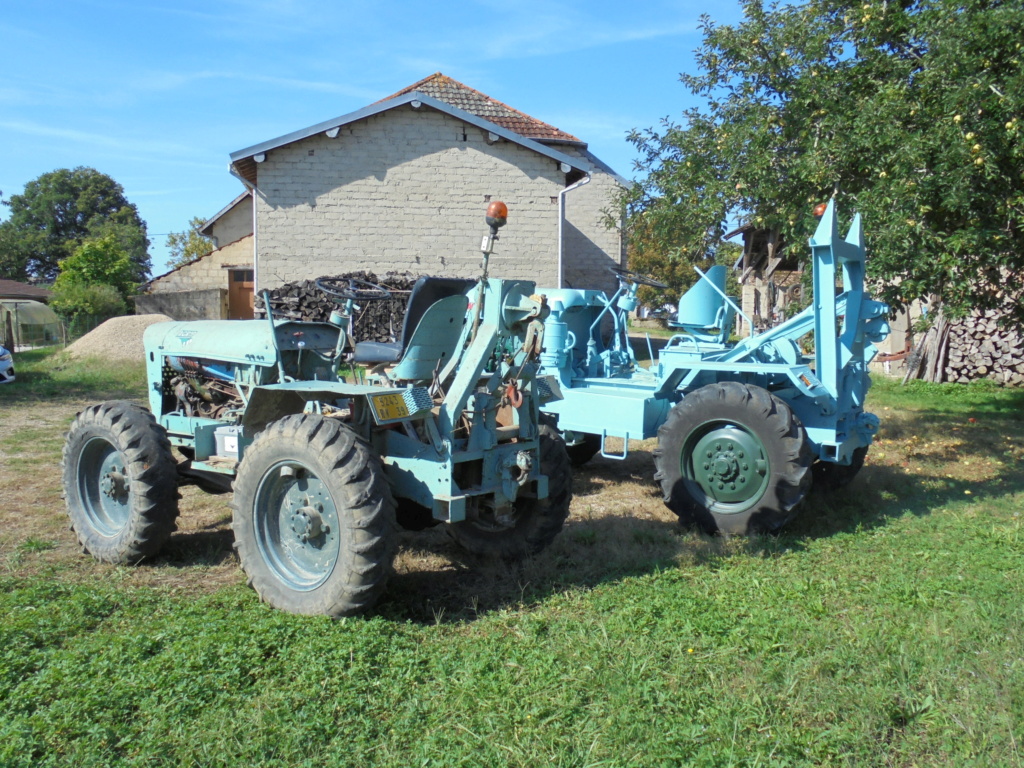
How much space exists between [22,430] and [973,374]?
15.0 metres

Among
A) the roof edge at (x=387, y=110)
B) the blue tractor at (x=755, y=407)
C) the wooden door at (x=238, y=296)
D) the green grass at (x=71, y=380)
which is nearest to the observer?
the blue tractor at (x=755, y=407)

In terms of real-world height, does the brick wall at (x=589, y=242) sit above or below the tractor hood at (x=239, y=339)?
above

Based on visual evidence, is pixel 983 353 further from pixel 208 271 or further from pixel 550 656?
pixel 208 271

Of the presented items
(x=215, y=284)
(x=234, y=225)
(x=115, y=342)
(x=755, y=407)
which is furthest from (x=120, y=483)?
(x=234, y=225)

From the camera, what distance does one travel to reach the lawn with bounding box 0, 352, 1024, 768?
10.5 ft

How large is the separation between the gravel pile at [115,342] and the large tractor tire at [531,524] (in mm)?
14047

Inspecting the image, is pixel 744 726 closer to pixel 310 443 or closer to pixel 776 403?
pixel 310 443

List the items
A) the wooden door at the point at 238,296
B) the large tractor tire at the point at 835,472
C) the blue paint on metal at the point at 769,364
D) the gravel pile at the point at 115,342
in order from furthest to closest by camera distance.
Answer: the wooden door at the point at 238,296 < the gravel pile at the point at 115,342 < the large tractor tire at the point at 835,472 < the blue paint on metal at the point at 769,364

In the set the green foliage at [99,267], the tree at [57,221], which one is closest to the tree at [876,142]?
the green foliage at [99,267]

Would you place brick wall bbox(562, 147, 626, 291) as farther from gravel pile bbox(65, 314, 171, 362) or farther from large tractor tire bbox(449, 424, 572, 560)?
large tractor tire bbox(449, 424, 572, 560)

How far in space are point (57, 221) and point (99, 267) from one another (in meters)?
25.7

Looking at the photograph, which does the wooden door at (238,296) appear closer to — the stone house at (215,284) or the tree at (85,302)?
the stone house at (215,284)

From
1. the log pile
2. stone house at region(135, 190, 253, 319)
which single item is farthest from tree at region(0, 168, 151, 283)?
the log pile

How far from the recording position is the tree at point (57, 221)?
56656 mm
